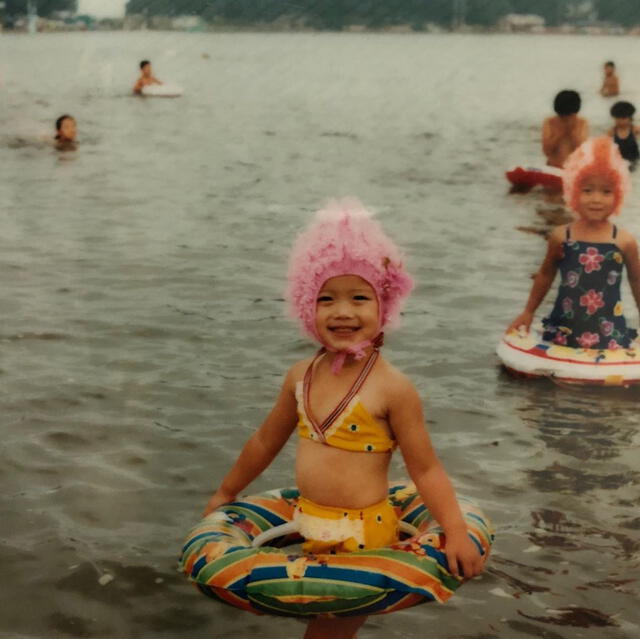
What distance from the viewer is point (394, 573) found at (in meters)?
3.58

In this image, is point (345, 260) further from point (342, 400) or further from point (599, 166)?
point (599, 166)

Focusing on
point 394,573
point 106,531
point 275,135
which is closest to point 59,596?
point 106,531

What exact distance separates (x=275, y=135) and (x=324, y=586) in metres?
24.4

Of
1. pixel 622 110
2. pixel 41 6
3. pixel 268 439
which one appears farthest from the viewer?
pixel 41 6

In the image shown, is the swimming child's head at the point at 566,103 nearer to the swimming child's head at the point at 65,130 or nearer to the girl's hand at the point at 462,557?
the swimming child's head at the point at 65,130

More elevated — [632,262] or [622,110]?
[622,110]

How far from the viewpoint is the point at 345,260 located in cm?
389

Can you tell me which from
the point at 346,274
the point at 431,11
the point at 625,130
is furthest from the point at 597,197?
the point at 431,11

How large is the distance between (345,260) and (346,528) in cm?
87

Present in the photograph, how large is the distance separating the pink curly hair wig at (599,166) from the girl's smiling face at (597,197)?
0.02 meters

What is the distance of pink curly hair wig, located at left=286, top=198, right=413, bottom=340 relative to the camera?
12.8ft

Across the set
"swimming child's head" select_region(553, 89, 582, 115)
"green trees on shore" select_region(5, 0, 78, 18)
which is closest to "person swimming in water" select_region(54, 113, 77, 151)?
"swimming child's head" select_region(553, 89, 582, 115)

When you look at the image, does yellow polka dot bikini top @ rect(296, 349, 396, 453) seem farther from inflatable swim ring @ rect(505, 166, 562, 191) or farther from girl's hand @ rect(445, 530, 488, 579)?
inflatable swim ring @ rect(505, 166, 562, 191)

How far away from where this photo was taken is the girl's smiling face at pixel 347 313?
392 centimetres
